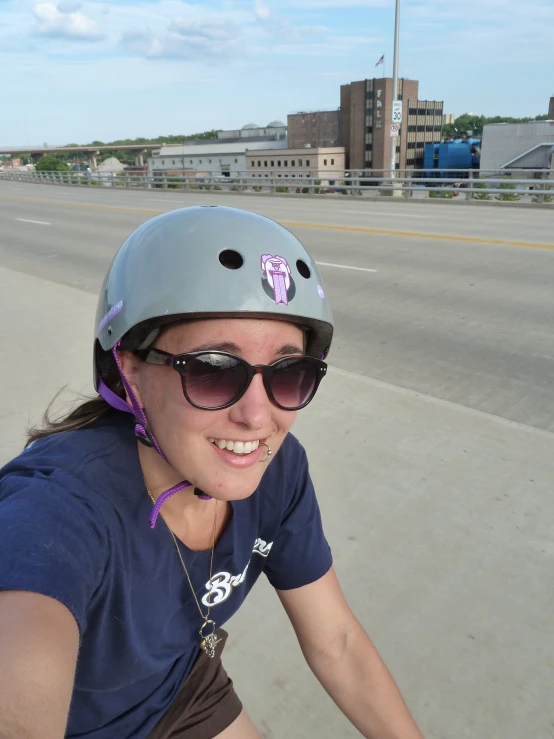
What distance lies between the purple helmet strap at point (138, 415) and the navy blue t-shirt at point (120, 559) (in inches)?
1.3

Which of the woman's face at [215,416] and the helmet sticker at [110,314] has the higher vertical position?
the helmet sticker at [110,314]

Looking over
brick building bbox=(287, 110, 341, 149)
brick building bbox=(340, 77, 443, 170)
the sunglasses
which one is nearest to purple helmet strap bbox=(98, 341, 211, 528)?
the sunglasses

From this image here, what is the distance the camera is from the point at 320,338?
1776 mm

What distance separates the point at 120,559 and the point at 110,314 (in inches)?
26.3

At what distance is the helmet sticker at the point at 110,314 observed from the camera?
5.31ft

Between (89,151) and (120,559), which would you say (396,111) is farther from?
(89,151)

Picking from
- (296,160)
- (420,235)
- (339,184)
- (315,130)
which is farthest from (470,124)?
(420,235)

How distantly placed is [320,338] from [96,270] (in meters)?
9.52

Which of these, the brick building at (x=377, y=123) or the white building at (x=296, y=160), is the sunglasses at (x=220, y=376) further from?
the brick building at (x=377, y=123)

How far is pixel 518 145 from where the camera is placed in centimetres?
6819

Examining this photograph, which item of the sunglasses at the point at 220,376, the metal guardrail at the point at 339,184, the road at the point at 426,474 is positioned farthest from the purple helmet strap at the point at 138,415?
the metal guardrail at the point at 339,184

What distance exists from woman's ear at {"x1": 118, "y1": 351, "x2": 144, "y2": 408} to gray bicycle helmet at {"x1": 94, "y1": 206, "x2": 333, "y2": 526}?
0.06ft

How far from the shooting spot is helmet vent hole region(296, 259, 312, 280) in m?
1.73

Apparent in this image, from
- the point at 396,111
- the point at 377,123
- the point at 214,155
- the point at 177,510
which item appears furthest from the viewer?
the point at 214,155
